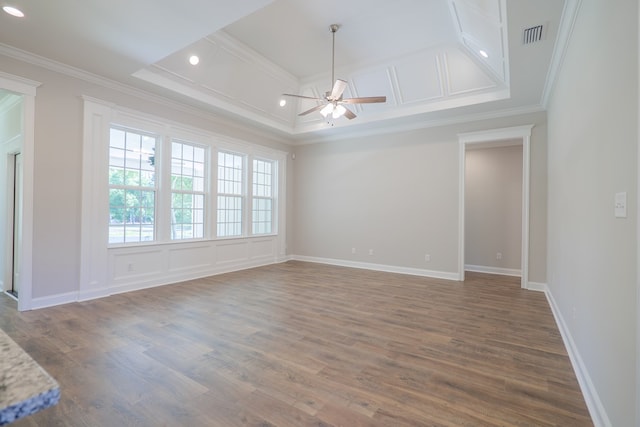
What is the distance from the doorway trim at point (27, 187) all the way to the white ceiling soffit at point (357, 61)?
1.26 metres

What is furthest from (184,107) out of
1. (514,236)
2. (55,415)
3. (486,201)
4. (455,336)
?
(514,236)

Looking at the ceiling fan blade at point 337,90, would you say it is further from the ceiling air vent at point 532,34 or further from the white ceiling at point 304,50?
the ceiling air vent at point 532,34

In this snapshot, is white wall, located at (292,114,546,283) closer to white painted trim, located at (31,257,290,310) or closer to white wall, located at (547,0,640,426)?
white painted trim, located at (31,257,290,310)

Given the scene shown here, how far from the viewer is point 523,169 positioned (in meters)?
5.07

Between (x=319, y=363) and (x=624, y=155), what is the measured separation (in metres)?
2.35

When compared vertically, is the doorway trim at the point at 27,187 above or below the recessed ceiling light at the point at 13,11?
below

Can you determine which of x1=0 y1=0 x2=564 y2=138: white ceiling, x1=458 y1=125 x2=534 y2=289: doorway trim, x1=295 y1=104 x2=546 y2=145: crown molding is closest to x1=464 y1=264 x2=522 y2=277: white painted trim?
x1=458 y1=125 x2=534 y2=289: doorway trim

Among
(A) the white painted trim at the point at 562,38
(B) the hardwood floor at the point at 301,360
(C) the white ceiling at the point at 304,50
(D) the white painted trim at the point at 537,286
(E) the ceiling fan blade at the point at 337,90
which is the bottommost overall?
(B) the hardwood floor at the point at 301,360

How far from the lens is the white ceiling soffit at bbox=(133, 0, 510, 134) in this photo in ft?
12.7

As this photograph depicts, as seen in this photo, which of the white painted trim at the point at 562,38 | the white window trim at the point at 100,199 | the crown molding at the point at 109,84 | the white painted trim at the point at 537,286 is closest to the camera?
the white painted trim at the point at 562,38

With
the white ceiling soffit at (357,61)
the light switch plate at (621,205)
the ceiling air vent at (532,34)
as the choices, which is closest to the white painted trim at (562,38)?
the ceiling air vent at (532,34)

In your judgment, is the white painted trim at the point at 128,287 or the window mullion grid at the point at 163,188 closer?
the white painted trim at the point at 128,287

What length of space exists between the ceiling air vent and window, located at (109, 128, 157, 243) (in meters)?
5.16

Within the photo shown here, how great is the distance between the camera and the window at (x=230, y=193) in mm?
6174
